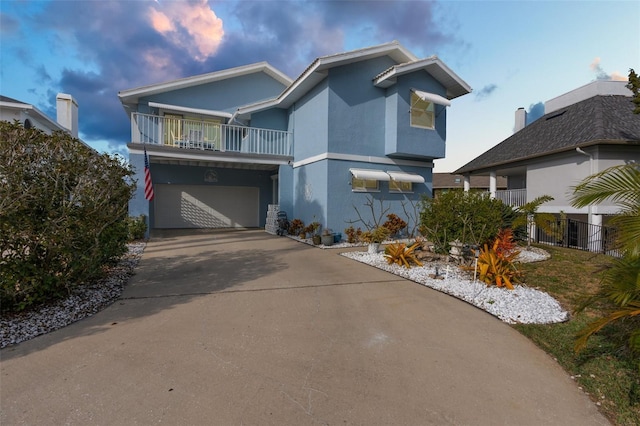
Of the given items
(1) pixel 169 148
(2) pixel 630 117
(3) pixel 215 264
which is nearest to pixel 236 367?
(3) pixel 215 264

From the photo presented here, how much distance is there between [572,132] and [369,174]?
10.4 m

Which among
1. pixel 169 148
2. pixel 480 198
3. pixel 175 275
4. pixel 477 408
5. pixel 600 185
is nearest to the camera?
pixel 477 408

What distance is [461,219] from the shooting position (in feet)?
24.5

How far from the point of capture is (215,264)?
8.02 metres

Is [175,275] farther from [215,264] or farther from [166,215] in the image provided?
[166,215]

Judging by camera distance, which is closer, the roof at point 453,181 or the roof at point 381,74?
the roof at point 381,74

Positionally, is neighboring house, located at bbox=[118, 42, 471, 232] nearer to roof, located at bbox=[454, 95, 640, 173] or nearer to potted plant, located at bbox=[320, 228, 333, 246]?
potted plant, located at bbox=[320, 228, 333, 246]

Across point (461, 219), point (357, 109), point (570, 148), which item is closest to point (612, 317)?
point (461, 219)

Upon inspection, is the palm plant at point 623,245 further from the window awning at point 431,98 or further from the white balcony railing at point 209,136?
the white balcony railing at point 209,136

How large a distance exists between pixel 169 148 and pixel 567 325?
13.2m

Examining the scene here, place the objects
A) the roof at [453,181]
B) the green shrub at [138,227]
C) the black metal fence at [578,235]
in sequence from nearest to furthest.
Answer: the green shrub at [138,227] < the black metal fence at [578,235] < the roof at [453,181]

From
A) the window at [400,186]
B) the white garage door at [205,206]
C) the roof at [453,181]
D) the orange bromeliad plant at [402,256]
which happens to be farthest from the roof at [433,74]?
the roof at [453,181]

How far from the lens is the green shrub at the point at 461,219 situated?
735cm

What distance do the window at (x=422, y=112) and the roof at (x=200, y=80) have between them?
780 cm
